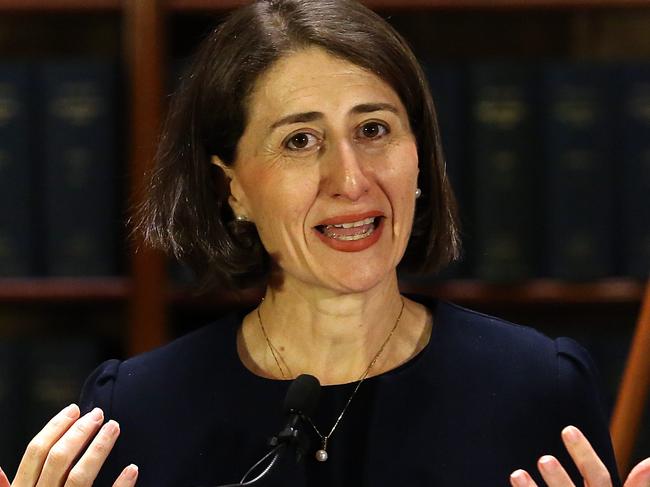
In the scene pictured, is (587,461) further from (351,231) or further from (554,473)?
(351,231)

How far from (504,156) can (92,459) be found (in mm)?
1341

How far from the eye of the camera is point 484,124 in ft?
8.21

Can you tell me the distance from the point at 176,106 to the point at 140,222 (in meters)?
0.20

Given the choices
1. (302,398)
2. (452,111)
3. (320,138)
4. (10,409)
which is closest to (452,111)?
(452,111)

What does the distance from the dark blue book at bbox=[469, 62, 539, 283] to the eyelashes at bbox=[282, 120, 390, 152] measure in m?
0.94

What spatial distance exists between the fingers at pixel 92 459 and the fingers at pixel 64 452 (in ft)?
0.04

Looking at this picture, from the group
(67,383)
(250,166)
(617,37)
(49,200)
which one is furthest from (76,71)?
(617,37)

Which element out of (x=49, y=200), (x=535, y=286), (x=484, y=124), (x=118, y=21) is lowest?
(x=535, y=286)

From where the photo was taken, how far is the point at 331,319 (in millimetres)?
1647

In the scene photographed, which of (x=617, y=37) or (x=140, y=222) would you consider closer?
(x=140, y=222)

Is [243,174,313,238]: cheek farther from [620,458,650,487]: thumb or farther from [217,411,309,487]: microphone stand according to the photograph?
[620,458,650,487]: thumb

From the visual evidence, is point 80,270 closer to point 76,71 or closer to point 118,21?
point 76,71

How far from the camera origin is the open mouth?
5.16ft

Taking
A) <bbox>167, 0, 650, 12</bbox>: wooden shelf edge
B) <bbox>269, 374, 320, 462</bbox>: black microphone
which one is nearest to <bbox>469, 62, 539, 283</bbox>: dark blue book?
<bbox>167, 0, 650, 12</bbox>: wooden shelf edge
